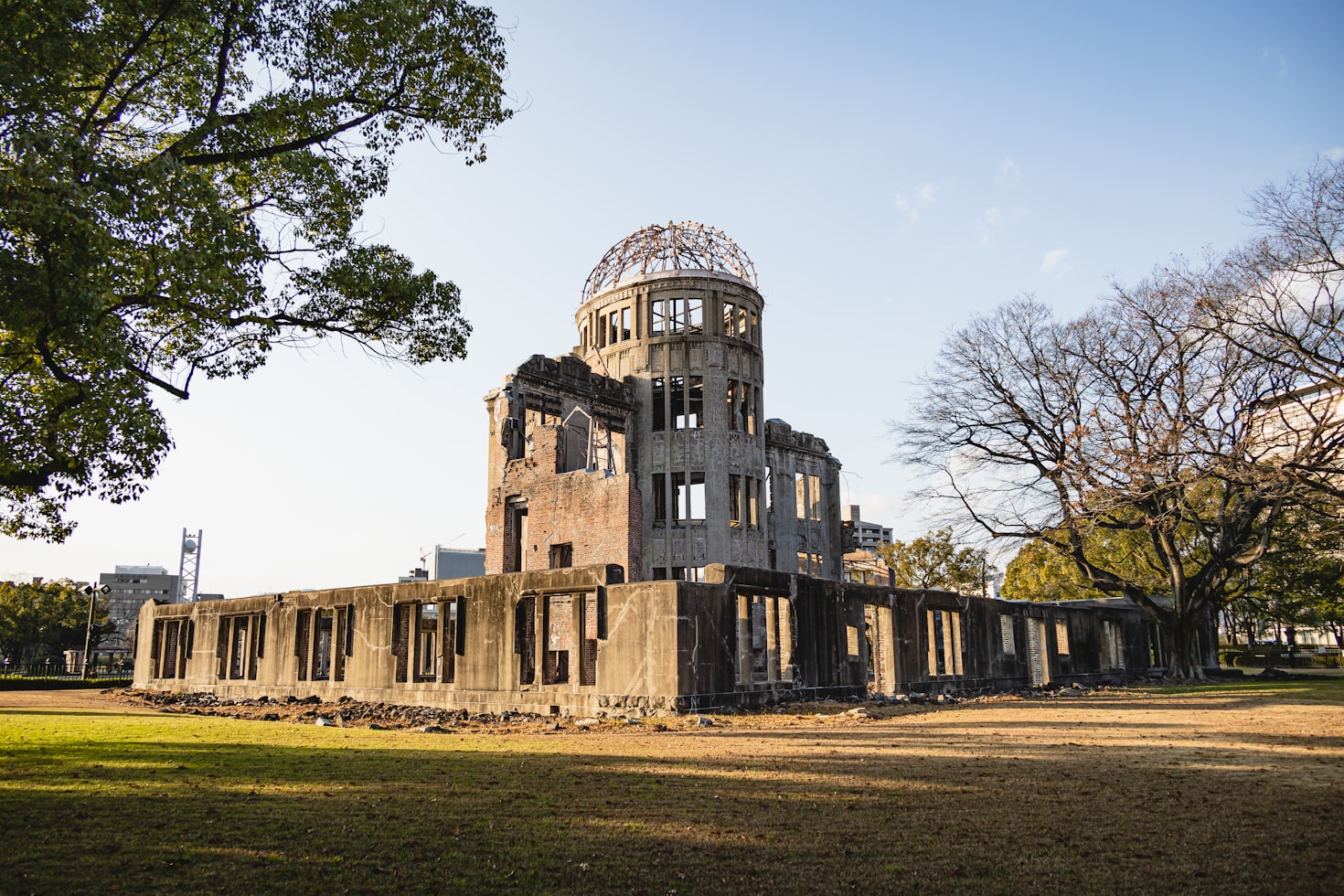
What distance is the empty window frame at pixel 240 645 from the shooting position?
27.2 m

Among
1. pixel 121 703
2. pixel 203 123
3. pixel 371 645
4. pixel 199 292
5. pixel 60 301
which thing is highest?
pixel 203 123

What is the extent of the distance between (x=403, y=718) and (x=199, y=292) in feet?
35.2

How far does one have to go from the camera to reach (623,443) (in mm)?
33469

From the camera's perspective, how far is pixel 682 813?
666 cm

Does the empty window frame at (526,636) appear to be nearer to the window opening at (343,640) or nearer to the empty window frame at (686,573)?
the window opening at (343,640)

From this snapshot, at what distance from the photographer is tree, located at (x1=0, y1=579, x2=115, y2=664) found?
2130 inches

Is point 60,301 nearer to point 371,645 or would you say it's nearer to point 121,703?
point 371,645

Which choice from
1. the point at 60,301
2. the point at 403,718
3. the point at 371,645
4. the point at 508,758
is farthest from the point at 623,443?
the point at 60,301

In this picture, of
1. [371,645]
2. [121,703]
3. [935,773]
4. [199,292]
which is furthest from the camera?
[121,703]

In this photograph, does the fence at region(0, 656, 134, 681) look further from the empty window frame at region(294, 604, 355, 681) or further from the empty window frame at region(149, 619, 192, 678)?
the empty window frame at region(294, 604, 355, 681)

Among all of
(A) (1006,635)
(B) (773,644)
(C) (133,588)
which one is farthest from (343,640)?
(C) (133,588)

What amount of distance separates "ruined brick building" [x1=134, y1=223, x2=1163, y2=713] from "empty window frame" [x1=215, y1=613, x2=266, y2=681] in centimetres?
8

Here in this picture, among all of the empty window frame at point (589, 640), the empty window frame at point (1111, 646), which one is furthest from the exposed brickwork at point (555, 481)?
the empty window frame at point (1111, 646)

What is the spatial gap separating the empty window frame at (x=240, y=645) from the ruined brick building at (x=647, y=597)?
0.28 ft
